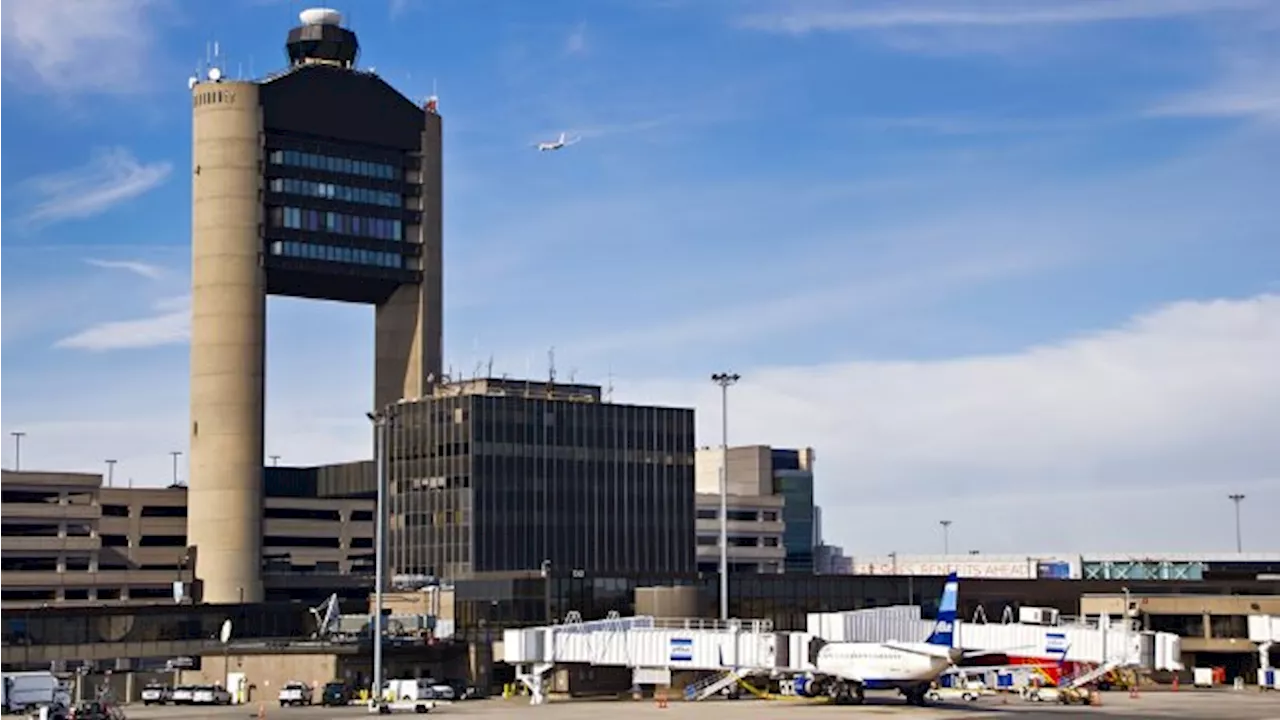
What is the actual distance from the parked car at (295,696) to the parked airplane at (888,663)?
36912 millimetres

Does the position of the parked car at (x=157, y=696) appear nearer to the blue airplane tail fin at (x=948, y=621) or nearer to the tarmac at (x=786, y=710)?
the tarmac at (x=786, y=710)

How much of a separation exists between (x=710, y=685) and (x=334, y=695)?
90.9 ft

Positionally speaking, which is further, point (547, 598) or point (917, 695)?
point (547, 598)

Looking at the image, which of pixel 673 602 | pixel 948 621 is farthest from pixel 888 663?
pixel 673 602

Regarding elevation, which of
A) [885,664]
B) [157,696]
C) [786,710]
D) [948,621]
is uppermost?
[948,621]

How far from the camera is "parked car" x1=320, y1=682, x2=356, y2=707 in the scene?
13325cm

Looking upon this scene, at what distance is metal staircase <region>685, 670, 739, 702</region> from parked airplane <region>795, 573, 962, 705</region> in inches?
245

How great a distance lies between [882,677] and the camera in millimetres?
→ 124938

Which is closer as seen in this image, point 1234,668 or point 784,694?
point 784,694

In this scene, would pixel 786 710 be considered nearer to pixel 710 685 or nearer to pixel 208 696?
pixel 710 685

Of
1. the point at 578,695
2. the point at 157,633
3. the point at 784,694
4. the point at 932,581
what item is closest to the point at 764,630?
the point at 784,694

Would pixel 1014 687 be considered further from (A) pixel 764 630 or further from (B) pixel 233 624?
(B) pixel 233 624

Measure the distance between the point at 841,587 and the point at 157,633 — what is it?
6196 cm

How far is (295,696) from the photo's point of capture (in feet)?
441
